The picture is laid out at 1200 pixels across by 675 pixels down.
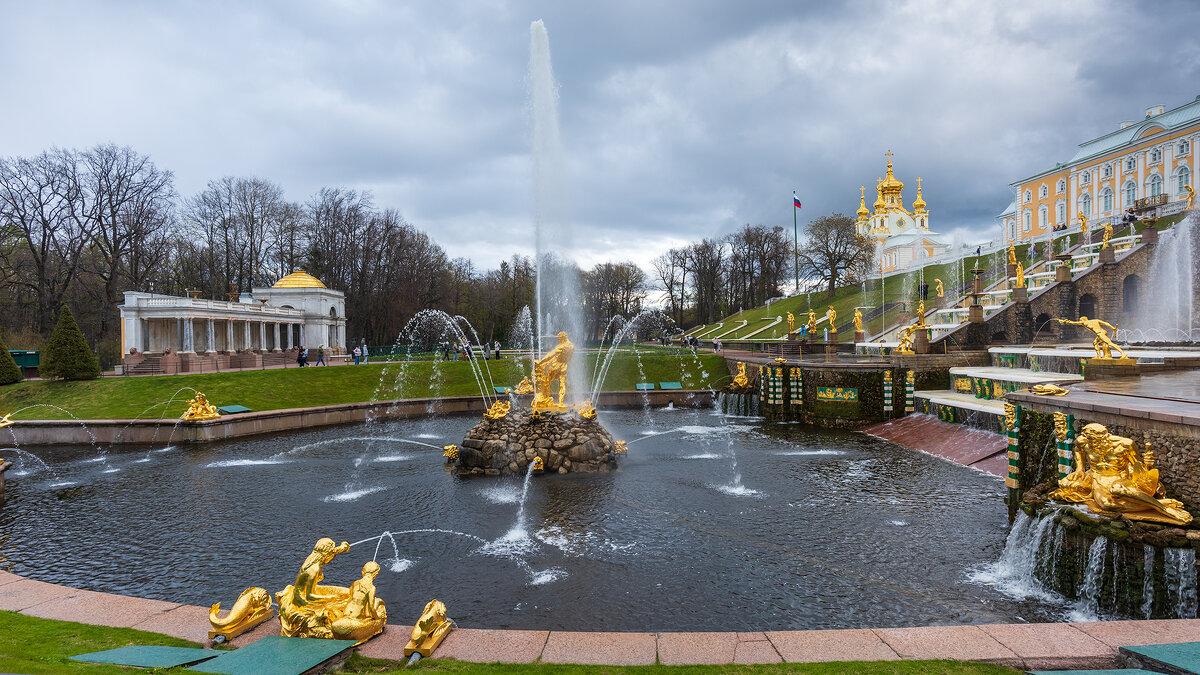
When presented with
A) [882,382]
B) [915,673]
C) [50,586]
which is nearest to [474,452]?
[50,586]

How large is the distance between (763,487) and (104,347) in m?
45.5

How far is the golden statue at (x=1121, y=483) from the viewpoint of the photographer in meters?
6.71

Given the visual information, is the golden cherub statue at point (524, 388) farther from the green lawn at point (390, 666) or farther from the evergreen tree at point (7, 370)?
the evergreen tree at point (7, 370)

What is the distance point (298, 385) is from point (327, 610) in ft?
85.8

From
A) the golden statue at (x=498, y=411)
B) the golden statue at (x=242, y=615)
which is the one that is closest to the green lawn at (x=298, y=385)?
the golden statue at (x=498, y=411)

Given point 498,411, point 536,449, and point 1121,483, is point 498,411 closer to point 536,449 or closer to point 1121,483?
point 536,449

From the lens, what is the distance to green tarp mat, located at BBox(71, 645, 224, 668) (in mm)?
4852

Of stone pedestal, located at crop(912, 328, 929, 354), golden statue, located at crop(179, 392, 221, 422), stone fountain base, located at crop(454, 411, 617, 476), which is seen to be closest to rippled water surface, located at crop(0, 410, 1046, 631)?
stone fountain base, located at crop(454, 411, 617, 476)

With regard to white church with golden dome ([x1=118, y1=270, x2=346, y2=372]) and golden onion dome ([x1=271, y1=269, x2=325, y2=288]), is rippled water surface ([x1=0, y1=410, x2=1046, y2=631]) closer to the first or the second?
white church with golden dome ([x1=118, y1=270, x2=346, y2=372])

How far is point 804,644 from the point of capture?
551 centimetres

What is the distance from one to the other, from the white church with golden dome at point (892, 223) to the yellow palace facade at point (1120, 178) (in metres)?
11.7

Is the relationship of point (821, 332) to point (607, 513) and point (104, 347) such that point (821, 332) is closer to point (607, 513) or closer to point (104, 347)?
point (607, 513)

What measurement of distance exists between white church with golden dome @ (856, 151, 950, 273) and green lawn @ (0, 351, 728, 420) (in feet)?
171

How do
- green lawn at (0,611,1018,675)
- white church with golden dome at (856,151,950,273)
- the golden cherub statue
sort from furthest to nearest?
white church with golden dome at (856,151,950,273) < the golden cherub statue < green lawn at (0,611,1018,675)
